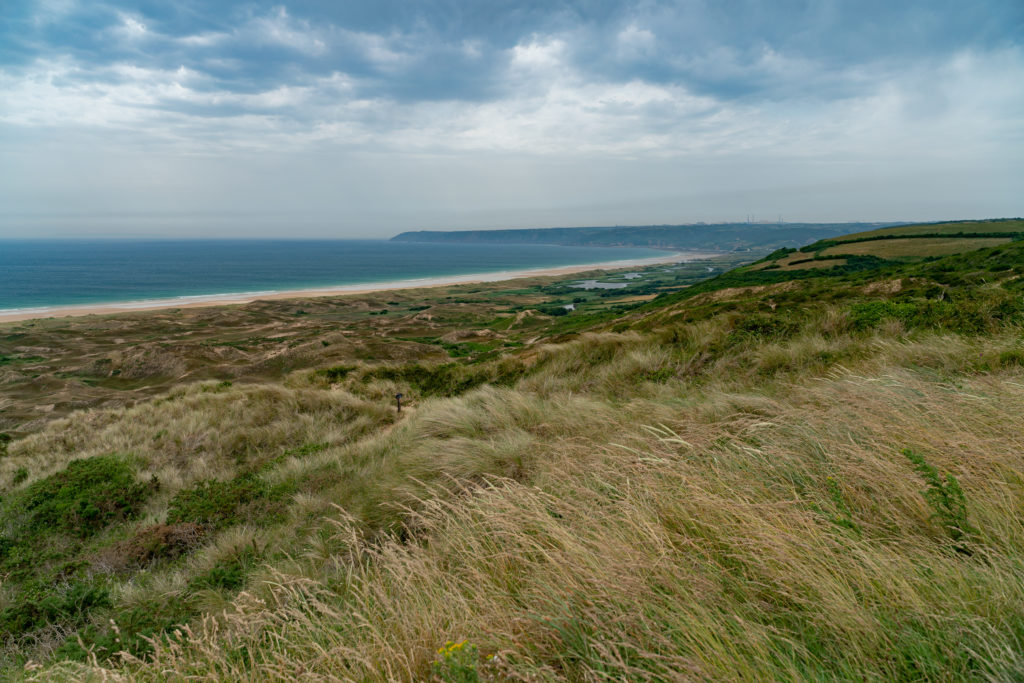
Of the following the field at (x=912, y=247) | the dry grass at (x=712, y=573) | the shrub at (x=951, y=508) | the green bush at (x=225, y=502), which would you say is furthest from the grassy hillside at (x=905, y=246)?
the green bush at (x=225, y=502)

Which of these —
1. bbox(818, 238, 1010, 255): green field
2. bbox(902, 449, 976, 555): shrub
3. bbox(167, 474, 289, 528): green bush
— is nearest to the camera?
bbox(902, 449, 976, 555): shrub

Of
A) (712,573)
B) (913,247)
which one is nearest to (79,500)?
(712,573)

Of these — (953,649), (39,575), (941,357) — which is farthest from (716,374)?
(39,575)

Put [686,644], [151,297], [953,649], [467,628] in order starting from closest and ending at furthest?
[953,649] → [686,644] → [467,628] → [151,297]

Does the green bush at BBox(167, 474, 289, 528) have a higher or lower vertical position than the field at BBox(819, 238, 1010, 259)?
lower

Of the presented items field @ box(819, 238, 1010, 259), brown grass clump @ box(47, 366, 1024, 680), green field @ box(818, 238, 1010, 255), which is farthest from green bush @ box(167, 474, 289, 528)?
field @ box(819, 238, 1010, 259)

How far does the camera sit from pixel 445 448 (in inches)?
227

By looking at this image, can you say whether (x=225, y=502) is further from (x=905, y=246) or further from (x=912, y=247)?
(x=905, y=246)

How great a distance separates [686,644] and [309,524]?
17.0ft

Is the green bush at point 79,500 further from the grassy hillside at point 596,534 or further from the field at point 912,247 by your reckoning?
the field at point 912,247

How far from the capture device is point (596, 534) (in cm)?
270

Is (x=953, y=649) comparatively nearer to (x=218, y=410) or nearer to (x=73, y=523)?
(x=73, y=523)

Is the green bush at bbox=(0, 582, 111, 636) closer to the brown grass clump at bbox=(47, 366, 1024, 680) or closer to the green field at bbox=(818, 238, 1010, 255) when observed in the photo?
the brown grass clump at bbox=(47, 366, 1024, 680)

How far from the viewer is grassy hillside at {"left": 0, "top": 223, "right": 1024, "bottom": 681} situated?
196 centimetres
